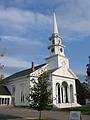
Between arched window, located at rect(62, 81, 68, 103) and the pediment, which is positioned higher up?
the pediment

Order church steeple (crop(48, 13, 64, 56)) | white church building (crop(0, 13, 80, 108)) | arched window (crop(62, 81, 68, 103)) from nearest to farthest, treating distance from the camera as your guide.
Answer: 1. white church building (crop(0, 13, 80, 108))
2. arched window (crop(62, 81, 68, 103))
3. church steeple (crop(48, 13, 64, 56))

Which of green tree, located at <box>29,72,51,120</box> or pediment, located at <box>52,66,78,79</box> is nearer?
green tree, located at <box>29,72,51,120</box>

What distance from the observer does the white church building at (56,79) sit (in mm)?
59188

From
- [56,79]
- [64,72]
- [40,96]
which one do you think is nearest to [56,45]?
[64,72]

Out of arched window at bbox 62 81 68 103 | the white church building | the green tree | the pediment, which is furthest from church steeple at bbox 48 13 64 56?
the green tree

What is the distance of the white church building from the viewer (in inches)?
2330

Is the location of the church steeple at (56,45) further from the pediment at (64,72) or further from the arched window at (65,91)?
the arched window at (65,91)

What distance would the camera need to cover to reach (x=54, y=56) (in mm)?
65250

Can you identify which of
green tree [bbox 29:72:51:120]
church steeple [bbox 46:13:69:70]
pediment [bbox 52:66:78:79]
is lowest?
green tree [bbox 29:72:51:120]

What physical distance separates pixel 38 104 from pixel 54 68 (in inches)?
1532

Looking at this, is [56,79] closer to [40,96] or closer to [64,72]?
[64,72]

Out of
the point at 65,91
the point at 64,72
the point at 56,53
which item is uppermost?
the point at 56,53

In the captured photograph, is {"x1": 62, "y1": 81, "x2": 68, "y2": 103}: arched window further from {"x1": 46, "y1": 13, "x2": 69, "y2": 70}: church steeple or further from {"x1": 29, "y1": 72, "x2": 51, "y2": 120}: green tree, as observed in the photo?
{"x1": 29, "y1": 72, "x2": 51, "y2": 120}: green tree

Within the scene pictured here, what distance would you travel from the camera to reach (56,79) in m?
59.8
